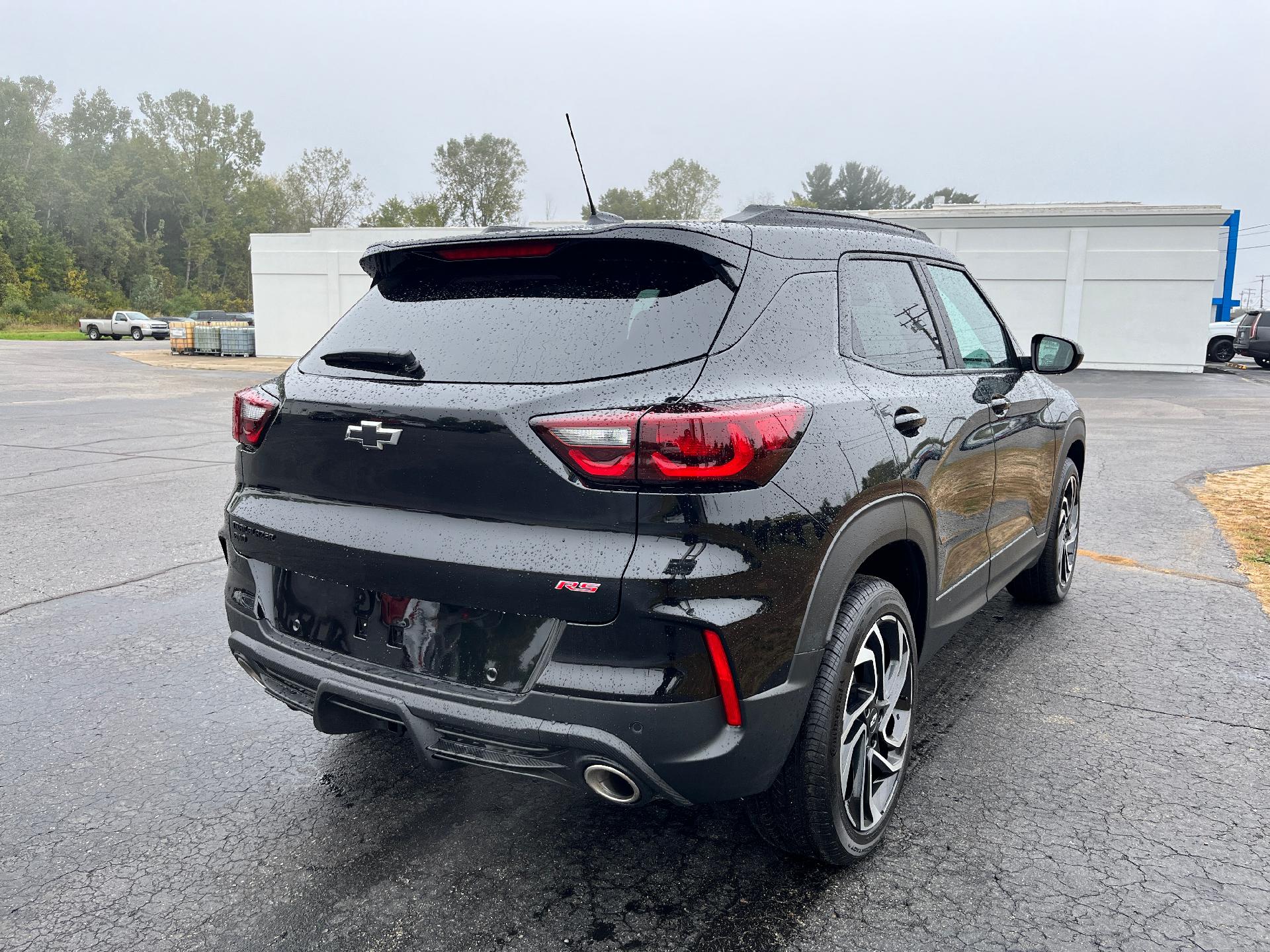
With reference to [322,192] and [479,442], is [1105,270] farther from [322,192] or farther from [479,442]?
[322,192]

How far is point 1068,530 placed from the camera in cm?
520

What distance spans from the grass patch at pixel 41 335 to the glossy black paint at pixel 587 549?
63.8 meters

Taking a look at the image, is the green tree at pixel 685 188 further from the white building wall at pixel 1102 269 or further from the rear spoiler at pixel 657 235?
the rear spoiler at pixel 657 235

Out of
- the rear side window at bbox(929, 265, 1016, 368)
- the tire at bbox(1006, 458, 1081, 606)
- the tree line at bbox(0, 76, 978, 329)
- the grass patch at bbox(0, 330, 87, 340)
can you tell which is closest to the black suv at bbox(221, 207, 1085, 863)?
the rear side window at bbox(929, 265, 1016, 368)

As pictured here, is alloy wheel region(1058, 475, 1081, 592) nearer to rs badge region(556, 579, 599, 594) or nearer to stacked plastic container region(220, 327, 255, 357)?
rs badge region(556, 579, 599, 594)

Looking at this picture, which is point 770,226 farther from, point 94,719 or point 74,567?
point 74,567

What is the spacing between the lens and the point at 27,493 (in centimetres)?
817

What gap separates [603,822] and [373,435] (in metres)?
1.38

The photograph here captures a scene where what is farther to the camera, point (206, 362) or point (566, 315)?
point (206, 362)

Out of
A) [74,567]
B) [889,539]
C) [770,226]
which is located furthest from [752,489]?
[74,567]

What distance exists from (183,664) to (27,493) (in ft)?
16.9

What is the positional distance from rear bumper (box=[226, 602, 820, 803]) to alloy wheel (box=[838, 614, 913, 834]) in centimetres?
32

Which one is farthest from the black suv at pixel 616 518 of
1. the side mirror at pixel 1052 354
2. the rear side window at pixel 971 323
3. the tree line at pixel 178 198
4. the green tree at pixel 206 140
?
the green tree at pixel 206 140

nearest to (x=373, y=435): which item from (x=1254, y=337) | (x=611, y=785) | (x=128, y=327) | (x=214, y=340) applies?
(x=611, y=785)
